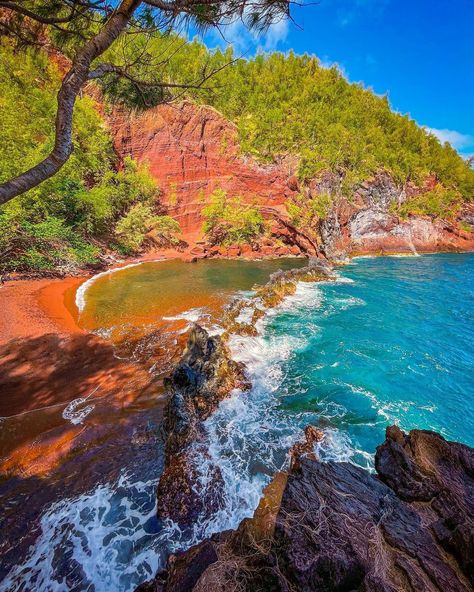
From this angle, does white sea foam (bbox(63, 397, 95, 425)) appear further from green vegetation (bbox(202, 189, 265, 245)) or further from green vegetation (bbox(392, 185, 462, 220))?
green vegetation (bbox(392, 185, 462, 220))

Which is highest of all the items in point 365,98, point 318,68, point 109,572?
point 318,68

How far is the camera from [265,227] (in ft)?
95.5

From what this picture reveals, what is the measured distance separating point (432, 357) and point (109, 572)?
35.8 ft

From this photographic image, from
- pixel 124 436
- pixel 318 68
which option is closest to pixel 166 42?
pixel 124 436

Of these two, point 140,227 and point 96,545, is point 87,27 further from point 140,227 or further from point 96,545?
point 140,227

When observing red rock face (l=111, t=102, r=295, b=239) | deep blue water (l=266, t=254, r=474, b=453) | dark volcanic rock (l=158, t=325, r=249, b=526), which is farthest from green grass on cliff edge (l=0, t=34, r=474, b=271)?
deep blue water (l=266, t=254, r=474, b=453)

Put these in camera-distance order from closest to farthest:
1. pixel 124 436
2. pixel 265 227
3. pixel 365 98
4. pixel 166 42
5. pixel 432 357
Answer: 1. pixel 166 42
2. pixel 124 436
3. pixel 432 357
4. pixel 265 227
5. pixel 365 98

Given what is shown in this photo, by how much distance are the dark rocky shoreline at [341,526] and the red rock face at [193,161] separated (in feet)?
90.2

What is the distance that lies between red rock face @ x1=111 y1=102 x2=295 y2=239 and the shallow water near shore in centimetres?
1563

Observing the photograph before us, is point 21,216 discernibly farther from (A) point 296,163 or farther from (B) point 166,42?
(A) point 296,163

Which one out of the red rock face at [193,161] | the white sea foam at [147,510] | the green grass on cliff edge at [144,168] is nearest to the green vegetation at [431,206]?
the green grass on cliff edge at [144,168]

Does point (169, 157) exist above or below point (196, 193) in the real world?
above

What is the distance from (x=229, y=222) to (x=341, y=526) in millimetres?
26795

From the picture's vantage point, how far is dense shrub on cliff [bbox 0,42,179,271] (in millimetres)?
15781
